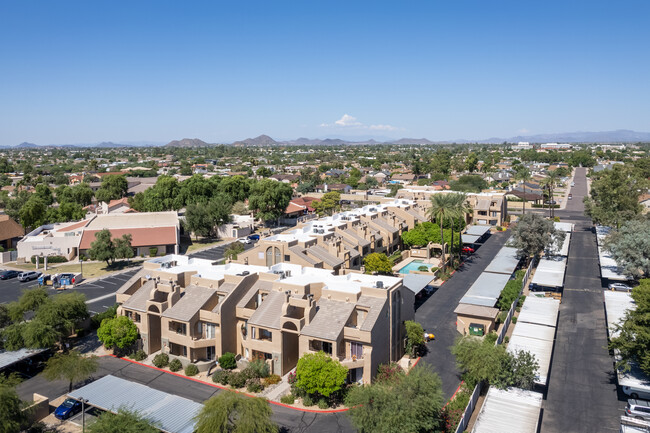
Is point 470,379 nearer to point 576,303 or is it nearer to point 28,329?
point 576,303

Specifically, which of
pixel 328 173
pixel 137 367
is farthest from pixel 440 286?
pixel 328 173

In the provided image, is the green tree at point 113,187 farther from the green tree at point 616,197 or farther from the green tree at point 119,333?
the green tree at point 616,197

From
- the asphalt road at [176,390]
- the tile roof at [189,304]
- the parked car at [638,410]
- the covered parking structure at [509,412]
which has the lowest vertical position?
the asphalt road at [176,390]

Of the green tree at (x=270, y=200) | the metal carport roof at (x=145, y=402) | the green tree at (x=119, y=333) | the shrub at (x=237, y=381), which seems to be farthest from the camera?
the green tree at (x=270, y=200)

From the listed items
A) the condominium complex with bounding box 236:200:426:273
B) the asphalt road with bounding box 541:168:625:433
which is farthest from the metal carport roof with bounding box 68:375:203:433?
the condominium complex with bounding box 236:200:426:273

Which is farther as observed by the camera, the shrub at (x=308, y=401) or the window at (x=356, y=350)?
the window at (x=356, y=350)

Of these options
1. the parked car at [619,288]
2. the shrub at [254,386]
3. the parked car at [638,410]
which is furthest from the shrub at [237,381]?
the parked car at [619,288]
